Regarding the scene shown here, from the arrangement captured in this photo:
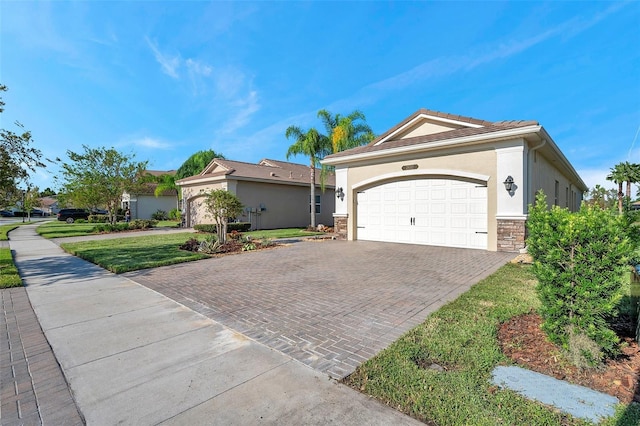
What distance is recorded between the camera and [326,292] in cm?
540

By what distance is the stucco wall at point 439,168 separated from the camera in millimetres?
9727

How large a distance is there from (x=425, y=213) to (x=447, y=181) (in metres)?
1.42

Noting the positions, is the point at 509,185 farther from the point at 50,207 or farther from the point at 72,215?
the point at 50,207

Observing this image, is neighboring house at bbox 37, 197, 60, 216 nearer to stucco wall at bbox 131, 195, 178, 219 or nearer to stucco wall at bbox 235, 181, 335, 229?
stucco wall at bbox 131, 195, 178, 219

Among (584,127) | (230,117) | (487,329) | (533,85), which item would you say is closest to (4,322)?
(487,329)

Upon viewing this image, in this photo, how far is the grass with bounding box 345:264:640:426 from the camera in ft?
6.84

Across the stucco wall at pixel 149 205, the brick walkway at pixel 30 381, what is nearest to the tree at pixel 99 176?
the stucco wall at pixel 149 205

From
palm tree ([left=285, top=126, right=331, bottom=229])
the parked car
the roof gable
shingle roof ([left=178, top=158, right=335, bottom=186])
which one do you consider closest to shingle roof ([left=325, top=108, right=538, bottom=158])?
the roof gable

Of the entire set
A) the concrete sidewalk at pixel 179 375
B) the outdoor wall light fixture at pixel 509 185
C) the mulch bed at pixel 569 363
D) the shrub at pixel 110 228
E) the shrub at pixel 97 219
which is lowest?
the concrete sidewalk at pixel 179 375

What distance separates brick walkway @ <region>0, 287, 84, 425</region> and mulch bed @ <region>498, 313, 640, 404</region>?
3.97 metres

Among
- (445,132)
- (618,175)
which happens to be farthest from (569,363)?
(618,175)

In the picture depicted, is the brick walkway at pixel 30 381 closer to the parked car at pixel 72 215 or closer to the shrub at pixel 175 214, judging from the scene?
the shrub at pixel 175 214

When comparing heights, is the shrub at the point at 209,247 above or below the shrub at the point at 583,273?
below

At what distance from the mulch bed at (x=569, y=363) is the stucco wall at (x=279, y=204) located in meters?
17.3
